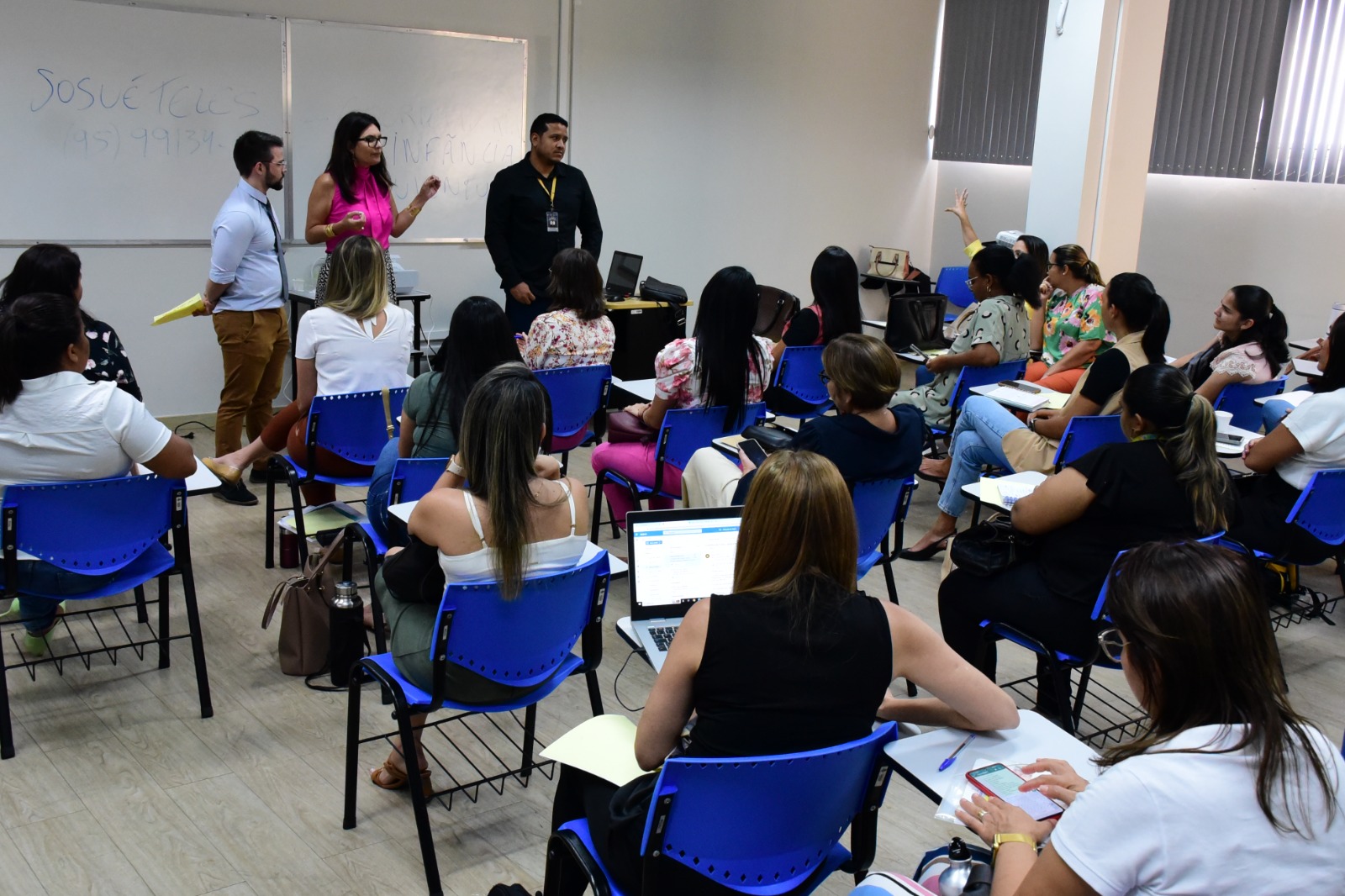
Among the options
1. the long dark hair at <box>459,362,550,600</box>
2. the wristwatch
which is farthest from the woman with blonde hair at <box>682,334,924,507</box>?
the wristwatch

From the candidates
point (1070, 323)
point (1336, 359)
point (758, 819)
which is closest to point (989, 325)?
point (1070, 323)

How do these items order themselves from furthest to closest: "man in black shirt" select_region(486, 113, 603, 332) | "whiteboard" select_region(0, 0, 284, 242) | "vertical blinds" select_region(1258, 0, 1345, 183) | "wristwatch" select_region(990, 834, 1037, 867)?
1. "vertical blinds" select_region(1258, 0, 1345, 183)
2. "man in black shirt" select_region(486, 113, 603, 332)
3. "whiteboard" select_region(0, 0, 284, 242)
4. "wristwatch" select_region(990, 834, 1037, 867)

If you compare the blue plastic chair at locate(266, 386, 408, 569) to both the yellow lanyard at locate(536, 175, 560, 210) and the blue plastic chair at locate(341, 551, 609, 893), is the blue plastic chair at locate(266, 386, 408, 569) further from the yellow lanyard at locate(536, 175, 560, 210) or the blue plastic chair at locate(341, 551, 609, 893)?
the yellow lanyard at locate(536, 175, 560, 210)

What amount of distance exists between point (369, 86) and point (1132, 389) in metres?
5.15

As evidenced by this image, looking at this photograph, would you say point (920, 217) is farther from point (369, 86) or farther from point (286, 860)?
point (286, 860)

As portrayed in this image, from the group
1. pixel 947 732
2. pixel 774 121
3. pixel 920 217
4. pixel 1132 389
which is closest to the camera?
pixel 947 732

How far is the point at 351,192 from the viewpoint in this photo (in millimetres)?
5559

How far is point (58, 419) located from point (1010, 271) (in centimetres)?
404

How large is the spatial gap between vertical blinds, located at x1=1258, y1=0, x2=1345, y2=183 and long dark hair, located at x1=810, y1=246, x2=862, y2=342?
4062 mm

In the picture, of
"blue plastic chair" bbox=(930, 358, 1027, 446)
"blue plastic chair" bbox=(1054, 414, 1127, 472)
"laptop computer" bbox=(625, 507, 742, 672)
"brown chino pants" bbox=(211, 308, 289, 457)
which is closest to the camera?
"laptop computer" bbox=(625, 507, 742, 672)

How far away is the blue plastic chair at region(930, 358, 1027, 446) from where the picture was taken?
537cm

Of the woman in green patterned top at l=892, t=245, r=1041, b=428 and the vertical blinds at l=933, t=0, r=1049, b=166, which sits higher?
the vertical blinds at l=933, t=0, r=1049, b=166

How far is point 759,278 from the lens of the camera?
8922 mm

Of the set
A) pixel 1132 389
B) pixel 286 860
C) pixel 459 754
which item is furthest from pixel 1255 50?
pixel 286 860
